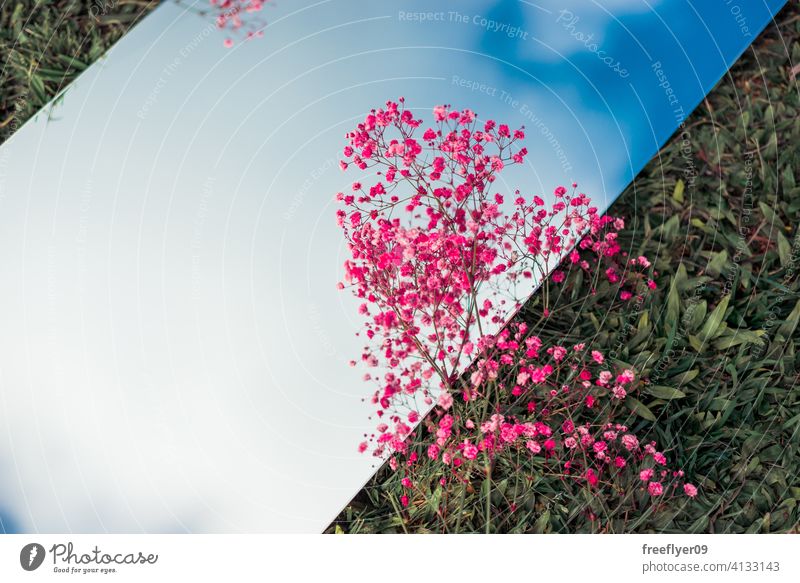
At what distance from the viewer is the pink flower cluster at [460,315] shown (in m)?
1.62

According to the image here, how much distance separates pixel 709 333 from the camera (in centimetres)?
172

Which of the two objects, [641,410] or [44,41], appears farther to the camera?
[44,41]

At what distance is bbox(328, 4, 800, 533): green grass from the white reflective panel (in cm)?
23

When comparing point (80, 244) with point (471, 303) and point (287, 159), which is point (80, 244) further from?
point (471, 303)

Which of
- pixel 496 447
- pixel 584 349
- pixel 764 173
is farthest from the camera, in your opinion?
pixel 764 173

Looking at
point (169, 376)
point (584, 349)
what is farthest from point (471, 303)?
point (169, 376)

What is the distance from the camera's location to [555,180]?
1739 millimetres

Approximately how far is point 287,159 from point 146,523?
1.08 metres

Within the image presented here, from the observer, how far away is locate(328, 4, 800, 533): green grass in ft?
5.23

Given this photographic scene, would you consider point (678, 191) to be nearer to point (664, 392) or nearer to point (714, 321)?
point (714, 321)

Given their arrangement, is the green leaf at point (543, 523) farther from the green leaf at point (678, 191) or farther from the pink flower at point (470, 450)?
the green leaf at point (678, 191)

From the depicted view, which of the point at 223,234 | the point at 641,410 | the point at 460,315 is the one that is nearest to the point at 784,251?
the point at 641,410

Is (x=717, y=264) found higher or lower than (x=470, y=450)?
higher

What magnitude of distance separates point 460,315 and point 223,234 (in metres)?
0.72
